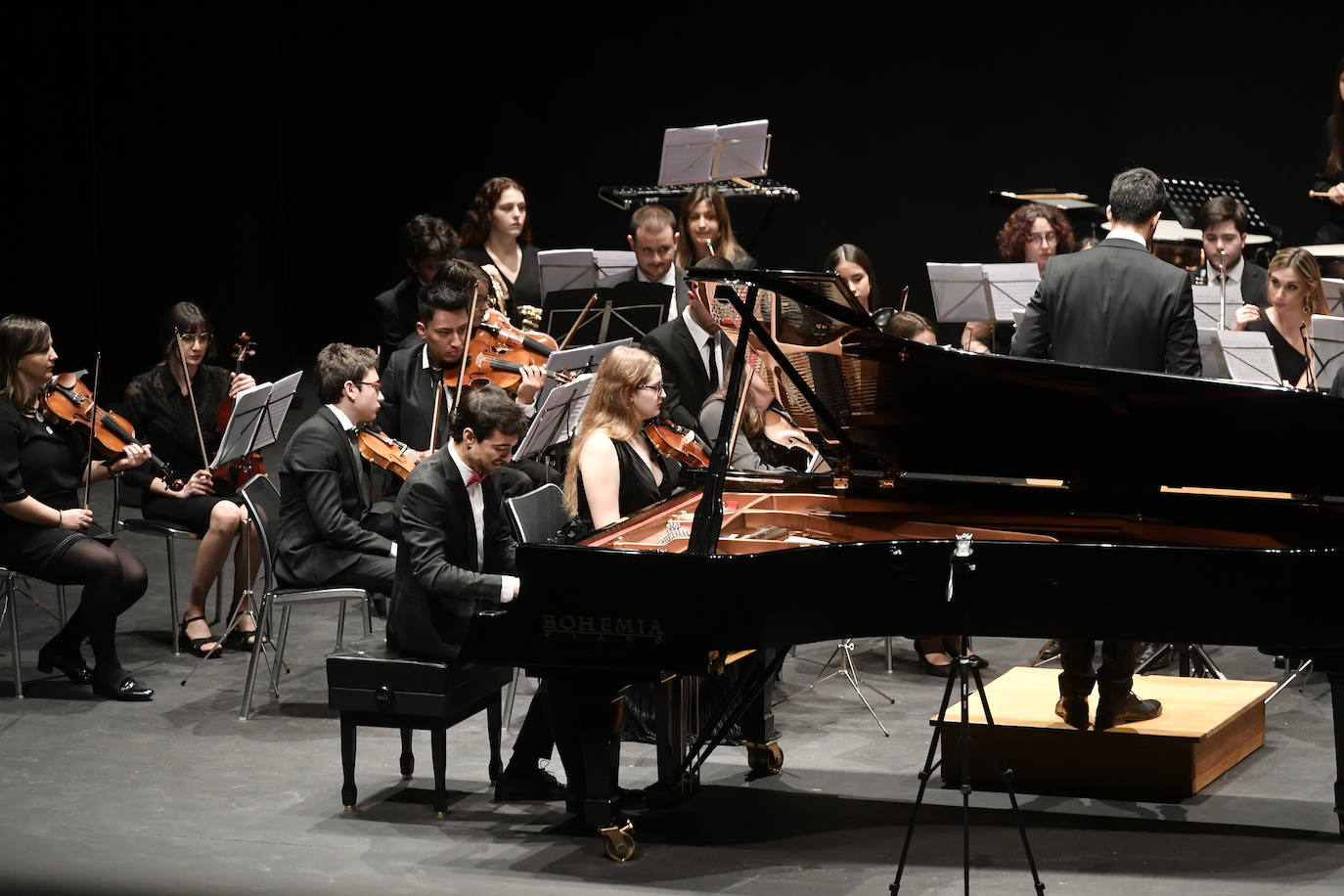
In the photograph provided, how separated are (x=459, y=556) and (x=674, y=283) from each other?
2859 millimetres

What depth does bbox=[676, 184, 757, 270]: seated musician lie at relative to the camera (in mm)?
7254

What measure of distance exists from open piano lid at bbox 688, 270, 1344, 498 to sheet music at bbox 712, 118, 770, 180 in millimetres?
3343

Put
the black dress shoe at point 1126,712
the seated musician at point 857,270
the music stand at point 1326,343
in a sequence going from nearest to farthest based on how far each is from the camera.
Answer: the black dress shoe at point 1126,712 < the music stand at point 1326,343 < the seated musician at point 857,270

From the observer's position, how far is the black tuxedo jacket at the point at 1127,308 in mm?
5281

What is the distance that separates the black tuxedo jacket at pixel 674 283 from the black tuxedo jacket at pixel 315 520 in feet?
5.87

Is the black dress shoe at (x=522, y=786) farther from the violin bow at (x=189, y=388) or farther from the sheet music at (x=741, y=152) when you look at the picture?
the sheet music at (x=741, y=152)

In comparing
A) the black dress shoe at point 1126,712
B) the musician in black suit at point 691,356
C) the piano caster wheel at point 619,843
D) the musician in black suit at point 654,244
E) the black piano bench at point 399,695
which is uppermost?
the musician in black suit at point 654,244

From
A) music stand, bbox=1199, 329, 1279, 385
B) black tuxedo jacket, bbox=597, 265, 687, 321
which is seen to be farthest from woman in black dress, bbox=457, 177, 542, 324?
music stand, bbox=1199, 329, 1279, 385

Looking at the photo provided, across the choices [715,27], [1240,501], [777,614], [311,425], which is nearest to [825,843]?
[777,614]

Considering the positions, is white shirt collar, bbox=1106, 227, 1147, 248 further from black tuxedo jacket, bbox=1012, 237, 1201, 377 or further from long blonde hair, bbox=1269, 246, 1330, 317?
long blonde hair, bbox=1269, 246, 1330, 317

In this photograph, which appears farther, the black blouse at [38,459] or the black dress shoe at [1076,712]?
the black blouse at [38,459]

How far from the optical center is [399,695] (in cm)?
458

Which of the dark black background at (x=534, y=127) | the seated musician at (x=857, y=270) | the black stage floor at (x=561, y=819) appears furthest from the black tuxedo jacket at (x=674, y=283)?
the dark black background at (x=534, y=127)

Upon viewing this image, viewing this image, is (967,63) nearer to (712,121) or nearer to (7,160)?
(712,121)
